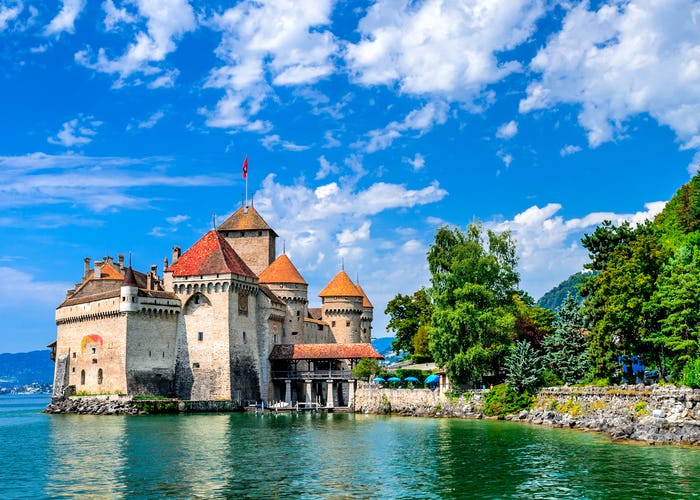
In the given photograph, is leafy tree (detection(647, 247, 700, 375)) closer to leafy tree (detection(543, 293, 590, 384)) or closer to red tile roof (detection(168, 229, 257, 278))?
leafy tree (detection(543, 293, 590, 384))

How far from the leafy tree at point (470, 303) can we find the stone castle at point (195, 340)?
15891 millimetres

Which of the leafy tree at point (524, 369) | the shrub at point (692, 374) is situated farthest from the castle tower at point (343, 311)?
the shrub at point (692, 374)

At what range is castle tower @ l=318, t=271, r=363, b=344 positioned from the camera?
240 ft

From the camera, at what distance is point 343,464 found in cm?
2725

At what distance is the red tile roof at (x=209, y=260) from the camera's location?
59781mm

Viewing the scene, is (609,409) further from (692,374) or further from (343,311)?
(343,311)

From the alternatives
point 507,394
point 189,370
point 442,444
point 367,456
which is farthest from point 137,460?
point 189,370

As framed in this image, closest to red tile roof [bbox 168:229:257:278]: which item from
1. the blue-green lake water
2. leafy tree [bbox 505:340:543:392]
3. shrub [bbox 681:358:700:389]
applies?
the blue-green lake water

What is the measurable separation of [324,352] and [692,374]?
35701mm

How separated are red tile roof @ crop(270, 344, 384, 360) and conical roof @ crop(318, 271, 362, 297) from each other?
977cm

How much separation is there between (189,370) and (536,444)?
34.4 meters

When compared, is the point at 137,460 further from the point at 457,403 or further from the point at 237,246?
the point at 237,246

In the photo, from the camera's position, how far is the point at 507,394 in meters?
44.8

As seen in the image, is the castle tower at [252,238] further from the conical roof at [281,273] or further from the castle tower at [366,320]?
the castle tower at [366,320]
